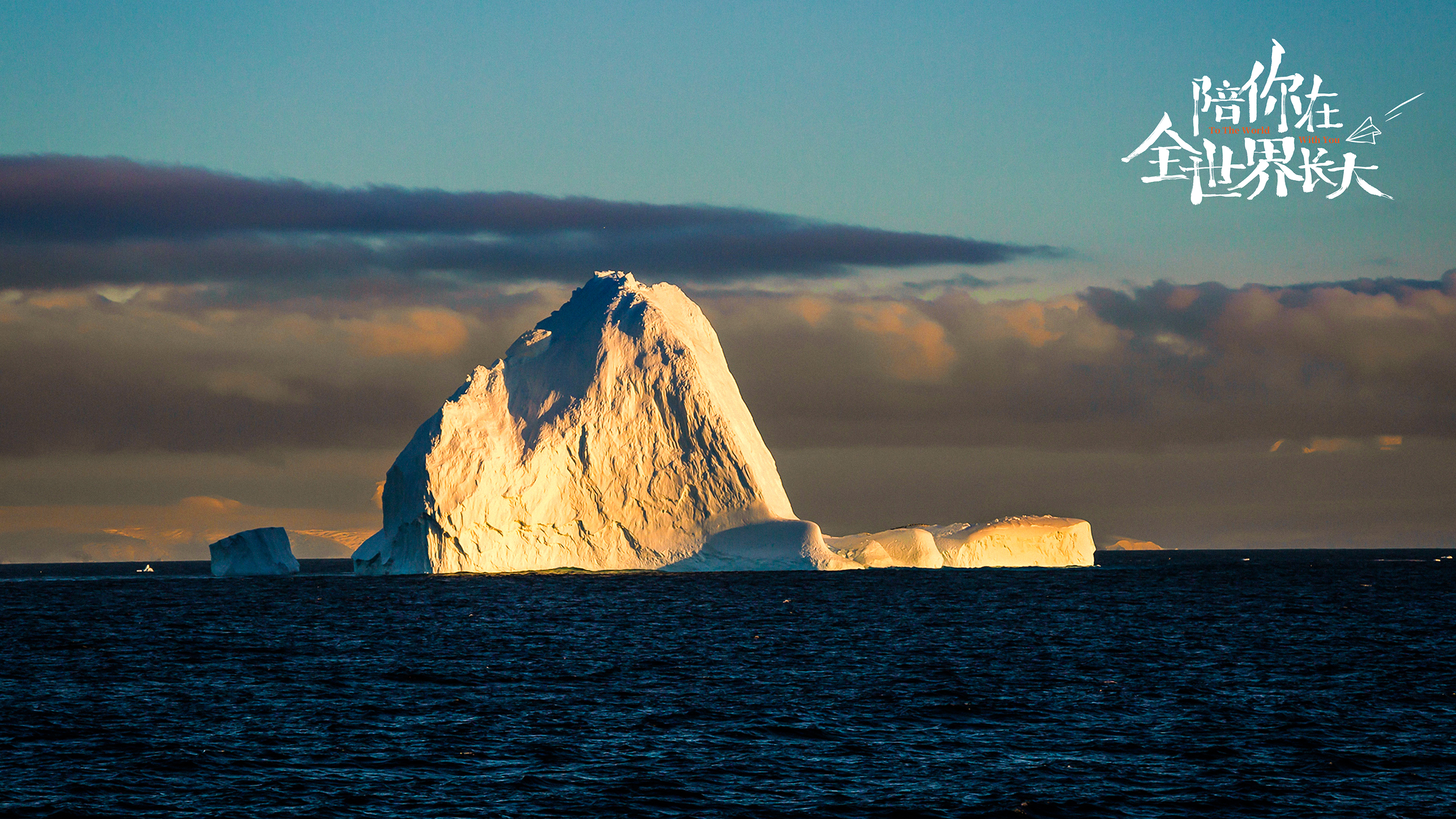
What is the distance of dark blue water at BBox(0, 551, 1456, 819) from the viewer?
1529 cm

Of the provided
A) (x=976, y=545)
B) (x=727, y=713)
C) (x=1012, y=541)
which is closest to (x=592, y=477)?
(x=976, y=545)

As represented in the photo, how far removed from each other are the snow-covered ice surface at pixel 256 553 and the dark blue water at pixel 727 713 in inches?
985

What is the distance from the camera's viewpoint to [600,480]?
5828 cm

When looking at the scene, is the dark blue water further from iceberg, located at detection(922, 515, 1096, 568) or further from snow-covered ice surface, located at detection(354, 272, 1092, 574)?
iceberg, located at detection(922, 515, 1096, 568)

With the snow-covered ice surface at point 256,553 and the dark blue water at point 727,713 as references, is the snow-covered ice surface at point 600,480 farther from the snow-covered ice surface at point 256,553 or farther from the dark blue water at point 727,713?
the dark blue water at point 727,713

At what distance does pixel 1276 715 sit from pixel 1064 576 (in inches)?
2011

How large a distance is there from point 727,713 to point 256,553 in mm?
54631

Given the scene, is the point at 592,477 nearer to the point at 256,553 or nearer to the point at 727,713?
the point at 256,553

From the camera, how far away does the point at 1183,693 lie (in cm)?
2309

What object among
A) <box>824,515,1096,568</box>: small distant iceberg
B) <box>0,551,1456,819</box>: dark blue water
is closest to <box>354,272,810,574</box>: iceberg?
<box>824,515,1096,568</box>: small distant iceberg

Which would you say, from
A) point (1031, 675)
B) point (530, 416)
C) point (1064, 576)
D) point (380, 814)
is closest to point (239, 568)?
point (530, 416)

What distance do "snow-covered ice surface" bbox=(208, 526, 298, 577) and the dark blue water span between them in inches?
985

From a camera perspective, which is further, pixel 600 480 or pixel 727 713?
pixel 600 480

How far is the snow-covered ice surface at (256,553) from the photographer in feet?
223
